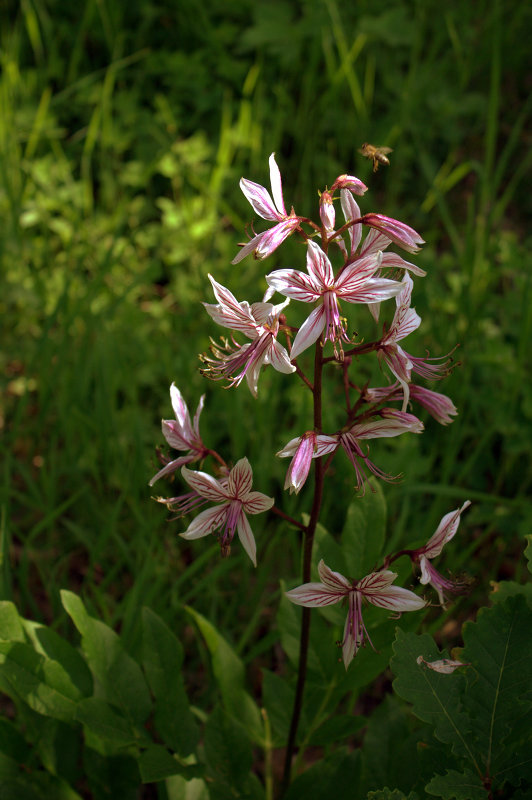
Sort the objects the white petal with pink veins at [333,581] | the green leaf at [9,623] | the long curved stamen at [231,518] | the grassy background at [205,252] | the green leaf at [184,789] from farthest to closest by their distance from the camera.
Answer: the grassy background at [205,252] → the green leaf at [184,789] → the green leaf at [9,623] → the long curved stamen at [231,518] → the white petal with pink veins at [333,581]

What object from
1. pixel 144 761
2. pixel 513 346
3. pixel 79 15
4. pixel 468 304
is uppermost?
pixel 79 15

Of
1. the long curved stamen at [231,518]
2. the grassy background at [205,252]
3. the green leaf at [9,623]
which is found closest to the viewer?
the long curved stamen at [231,518]

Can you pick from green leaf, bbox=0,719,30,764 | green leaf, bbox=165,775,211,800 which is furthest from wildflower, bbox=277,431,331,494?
green leaf, bbox=0,719,30,764

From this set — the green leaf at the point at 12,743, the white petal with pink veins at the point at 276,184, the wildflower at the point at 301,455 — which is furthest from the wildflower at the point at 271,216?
the green leaf at the point at 12,743

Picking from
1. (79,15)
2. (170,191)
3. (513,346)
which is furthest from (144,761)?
(79,15)

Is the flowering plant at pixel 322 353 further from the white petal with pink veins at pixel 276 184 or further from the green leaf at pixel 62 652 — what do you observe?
the green leaf at pixel 62 652

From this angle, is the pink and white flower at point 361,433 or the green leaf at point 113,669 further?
the green leaf at point 113,669

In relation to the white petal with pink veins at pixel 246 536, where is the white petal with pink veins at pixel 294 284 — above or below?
above

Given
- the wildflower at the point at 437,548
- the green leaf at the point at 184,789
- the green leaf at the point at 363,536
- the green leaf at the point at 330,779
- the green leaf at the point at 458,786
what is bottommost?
the green leaf at the point at 184,789

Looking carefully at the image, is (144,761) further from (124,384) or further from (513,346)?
(513,346)
